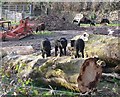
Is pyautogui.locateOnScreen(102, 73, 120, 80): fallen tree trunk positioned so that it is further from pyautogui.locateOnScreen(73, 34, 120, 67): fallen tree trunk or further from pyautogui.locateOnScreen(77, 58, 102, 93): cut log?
pyautogui.locateOnScreen(77, 58, 102, 93): cut log

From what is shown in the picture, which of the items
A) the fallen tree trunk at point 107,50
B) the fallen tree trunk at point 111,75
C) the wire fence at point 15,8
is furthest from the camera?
the wire fence at point 15,8

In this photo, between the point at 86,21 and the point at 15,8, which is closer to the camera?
the point at 15,8

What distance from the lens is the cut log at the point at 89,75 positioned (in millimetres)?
3305

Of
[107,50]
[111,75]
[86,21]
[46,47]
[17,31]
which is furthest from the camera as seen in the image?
[86,21]

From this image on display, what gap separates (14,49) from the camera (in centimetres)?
579

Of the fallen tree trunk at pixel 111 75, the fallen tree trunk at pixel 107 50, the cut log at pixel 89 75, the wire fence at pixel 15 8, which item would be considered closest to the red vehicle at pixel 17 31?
the wire fence at pixel 15 8

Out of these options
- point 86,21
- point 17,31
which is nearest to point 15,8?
point 17,31

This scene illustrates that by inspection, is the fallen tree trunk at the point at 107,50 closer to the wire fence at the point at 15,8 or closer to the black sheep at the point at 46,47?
the black sheep at the point at 46,47

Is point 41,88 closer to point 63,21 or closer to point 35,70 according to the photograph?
point 35,70

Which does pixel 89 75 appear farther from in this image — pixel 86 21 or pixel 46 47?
pixel 86 21

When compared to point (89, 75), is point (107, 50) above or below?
above

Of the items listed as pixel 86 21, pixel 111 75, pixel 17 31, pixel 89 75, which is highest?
pixel 89 75

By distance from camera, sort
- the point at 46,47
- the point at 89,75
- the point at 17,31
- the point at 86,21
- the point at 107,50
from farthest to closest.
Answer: the point at 86,21, the point at 17,31, the point at 46,47, the point at 107,50, the point at 89,75

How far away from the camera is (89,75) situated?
3.44 metres
